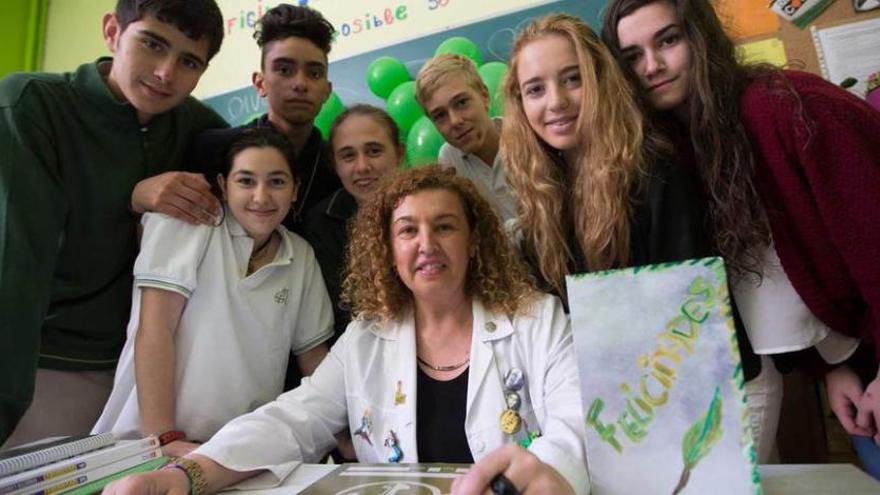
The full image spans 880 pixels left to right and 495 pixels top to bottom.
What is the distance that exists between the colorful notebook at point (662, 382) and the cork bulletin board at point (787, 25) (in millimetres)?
1719

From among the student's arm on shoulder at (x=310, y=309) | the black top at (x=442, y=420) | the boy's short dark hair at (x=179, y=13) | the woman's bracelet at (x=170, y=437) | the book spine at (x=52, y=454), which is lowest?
the black top at (x=442, y=420)

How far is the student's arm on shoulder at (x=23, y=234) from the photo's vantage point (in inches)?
44.4

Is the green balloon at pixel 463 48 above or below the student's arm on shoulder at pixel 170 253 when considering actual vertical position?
above

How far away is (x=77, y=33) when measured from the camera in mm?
3836

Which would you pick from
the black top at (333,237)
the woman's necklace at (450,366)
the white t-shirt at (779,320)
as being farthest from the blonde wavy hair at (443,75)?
the white t-shirt at (779,320)

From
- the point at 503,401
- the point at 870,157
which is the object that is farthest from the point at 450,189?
the point at 870,157

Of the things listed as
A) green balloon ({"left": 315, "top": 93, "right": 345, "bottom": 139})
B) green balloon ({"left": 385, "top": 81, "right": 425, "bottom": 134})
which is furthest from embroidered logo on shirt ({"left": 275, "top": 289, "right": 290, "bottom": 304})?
green balloon ({"left": 315, "top": 93, "right": 345, "bottom": 139})

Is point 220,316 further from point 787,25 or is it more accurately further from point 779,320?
point 787,25

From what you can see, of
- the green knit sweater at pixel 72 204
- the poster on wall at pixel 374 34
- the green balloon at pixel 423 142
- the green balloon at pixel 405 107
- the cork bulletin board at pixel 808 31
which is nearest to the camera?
the green knit sweater at pixel 72 204

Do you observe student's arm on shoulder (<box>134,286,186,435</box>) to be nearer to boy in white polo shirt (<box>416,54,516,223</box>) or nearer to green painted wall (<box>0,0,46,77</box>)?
boy in white polo shirt (<box>416,54,516,223</box>)

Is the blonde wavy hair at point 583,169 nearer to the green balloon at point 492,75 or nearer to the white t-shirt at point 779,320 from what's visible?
the white t-shirt at point 779,320

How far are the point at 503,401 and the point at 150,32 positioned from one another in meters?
1.34

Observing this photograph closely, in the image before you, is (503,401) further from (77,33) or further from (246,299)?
(77,33)

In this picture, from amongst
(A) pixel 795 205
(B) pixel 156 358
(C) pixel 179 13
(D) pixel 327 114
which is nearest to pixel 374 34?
(D) pixel 327 114
